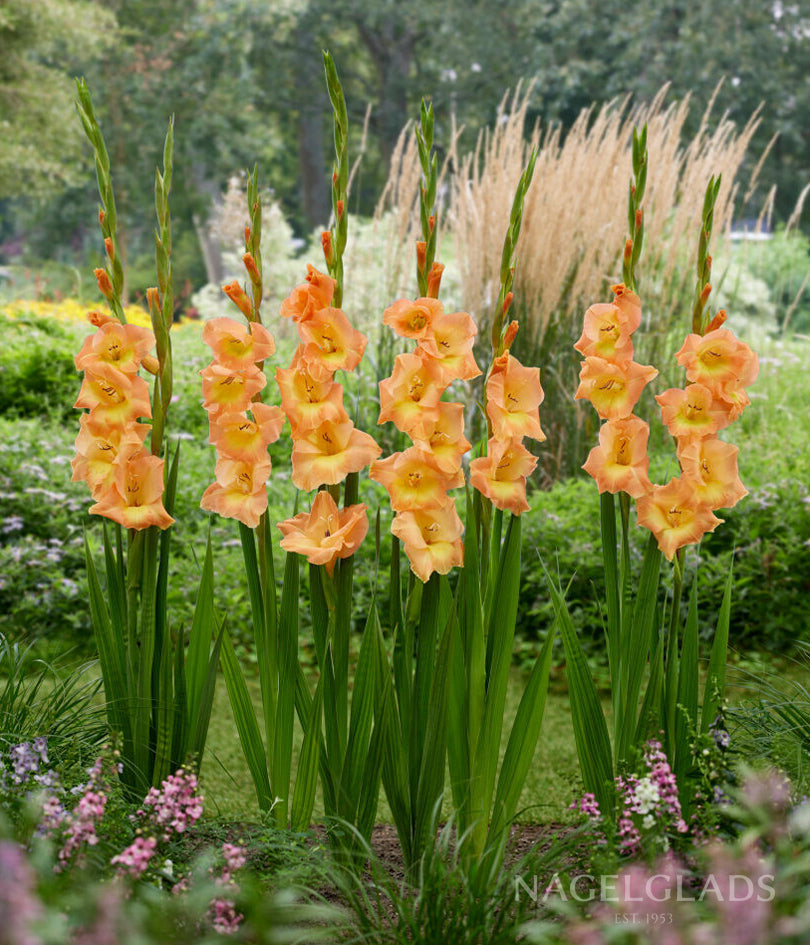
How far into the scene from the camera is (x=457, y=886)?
1698mm

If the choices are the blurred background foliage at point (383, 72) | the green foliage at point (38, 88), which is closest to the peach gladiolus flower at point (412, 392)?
the green foliage at point (38, 88)

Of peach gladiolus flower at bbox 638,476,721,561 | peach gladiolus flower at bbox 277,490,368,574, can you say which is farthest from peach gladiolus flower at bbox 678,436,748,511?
peach gladiolus flower at bbox 277,490,368,574

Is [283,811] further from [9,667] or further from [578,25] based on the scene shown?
[578,25]

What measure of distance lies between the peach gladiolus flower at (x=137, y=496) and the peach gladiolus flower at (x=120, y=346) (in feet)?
0.61

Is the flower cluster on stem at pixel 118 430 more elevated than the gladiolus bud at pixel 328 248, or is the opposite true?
the gladiolus bud at pixel 328 248

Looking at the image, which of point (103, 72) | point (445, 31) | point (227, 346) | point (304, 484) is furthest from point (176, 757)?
point (445, 31)

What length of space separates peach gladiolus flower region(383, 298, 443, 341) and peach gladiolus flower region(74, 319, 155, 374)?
19.0 inches

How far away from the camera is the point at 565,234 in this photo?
501 cm

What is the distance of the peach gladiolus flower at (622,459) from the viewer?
1929mm

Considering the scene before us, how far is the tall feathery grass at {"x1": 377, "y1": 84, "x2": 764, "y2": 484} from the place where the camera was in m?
5.02

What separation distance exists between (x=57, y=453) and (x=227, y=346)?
395 cm

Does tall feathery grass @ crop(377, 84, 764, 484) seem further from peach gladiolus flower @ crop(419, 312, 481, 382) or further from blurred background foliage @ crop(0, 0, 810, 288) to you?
blurred background foliage @ crop(0, 0, 810, 288)

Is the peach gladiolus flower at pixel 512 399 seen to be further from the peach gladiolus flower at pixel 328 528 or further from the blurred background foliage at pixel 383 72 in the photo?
the blurred background foliage at pixel 383 72

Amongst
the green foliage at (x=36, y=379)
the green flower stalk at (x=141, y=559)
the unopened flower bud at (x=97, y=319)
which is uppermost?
the unopened flower bud at (x=97, y=319)
